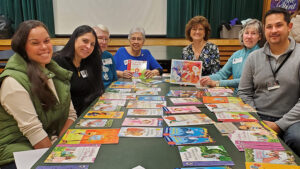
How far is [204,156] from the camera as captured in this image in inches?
43.6

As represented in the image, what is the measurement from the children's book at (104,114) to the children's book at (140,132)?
222 mm

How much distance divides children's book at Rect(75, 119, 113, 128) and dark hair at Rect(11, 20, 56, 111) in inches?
9.9

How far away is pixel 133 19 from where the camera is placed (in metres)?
6.23

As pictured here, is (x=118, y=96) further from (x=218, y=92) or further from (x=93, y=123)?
(x=218, y=92)

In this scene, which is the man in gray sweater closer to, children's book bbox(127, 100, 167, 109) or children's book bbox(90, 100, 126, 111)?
children's book bbox(127, 100, 167, 109)

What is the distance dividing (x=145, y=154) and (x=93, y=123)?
51cm

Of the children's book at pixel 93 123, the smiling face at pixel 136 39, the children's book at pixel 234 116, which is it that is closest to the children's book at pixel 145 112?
the children's book at pixel 93 123

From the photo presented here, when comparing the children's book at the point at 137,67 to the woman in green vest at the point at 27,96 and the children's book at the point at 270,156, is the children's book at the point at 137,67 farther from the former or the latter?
the children's book at the point at 270,156

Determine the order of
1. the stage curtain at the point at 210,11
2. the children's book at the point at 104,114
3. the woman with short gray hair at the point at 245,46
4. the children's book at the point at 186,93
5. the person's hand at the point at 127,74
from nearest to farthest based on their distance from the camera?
the children's book at the point at 104,114, the children's book at the point at 186,93, the woman with short gray hair at the point at 245,46, the person's hand at the point at 127,74, the stage curtain at the point at 210,11

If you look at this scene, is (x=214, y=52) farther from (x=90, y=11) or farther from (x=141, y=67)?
(x=90, y=11)

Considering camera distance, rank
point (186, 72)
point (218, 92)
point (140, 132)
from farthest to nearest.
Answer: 1. point (186, 72)
2. point (218, 92)
3. point (140, 132)

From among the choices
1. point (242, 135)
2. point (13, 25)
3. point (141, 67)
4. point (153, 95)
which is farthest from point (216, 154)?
point (13, 25)

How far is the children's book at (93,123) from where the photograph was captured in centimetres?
147

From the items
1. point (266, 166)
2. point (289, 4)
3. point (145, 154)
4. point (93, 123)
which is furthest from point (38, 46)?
point (289, 4)
